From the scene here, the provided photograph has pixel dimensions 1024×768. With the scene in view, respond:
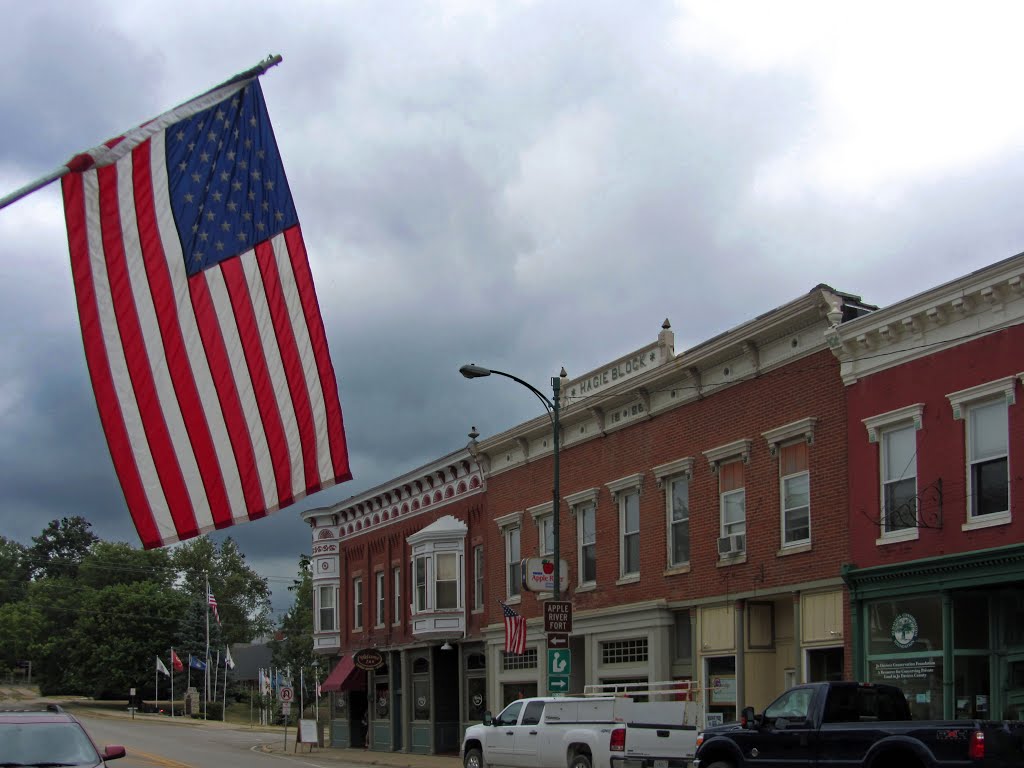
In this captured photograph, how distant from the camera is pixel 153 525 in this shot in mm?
11828

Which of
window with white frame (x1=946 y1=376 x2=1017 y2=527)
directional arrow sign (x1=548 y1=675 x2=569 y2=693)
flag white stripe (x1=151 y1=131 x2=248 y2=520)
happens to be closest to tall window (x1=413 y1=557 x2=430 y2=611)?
directional arrow sign (x1=548 y1=675 x2=569 y2=693)

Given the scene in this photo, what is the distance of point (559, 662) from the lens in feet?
87.2

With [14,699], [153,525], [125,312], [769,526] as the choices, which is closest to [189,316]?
[125,312]

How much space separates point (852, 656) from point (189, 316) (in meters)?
15.7

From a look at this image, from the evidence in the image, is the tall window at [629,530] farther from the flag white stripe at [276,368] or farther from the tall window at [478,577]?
the flag white stripe at [276,368]

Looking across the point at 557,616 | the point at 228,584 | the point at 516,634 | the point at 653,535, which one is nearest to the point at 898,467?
the point at 557,616

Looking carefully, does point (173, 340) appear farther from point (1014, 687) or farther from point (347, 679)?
point (347, 679)

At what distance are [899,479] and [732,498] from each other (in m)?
5.36

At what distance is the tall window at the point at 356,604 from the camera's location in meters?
48.8

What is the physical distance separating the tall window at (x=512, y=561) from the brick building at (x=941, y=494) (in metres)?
15.0

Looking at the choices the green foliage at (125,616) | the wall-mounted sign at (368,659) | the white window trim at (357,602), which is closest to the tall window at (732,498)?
the wall-mounted sign at (368,659)

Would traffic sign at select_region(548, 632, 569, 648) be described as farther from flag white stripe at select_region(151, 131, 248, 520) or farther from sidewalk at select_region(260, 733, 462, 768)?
flag white stripe at select_region(151, 131, 248, 520)

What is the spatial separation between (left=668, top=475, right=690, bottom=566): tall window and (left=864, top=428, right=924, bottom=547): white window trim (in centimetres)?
652

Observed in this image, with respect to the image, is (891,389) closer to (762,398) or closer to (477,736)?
(762,398)
